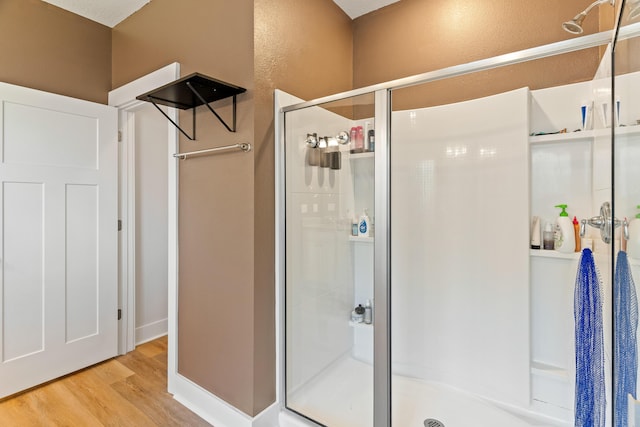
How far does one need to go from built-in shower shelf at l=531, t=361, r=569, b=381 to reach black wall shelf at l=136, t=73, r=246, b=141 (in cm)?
208

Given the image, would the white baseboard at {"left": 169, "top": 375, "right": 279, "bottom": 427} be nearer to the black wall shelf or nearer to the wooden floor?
the wooden floor

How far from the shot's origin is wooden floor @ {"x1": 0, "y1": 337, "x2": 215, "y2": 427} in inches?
70.9

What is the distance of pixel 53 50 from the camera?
2.25 m

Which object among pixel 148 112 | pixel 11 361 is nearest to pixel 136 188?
pixel 148 112

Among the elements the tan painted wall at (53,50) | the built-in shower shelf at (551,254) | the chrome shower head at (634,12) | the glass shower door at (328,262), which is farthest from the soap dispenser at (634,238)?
the tan painted wall at (53,50)

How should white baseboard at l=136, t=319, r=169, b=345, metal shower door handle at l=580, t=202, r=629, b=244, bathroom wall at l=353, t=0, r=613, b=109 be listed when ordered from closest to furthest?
metal shower door handle at l=580, t=202, r=629, b=244 → bathroom wall at l=353, t=0, r=613, b=109 → white baseboard at l=136, t=319, r=169, b=345

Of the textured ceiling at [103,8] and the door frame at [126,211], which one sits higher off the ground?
the textured ceiling at [103,8]

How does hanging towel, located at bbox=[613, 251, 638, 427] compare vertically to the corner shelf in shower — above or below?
below

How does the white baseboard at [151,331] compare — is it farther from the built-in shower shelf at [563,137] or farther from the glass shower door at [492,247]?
the built-in shower shelf at [563,137]

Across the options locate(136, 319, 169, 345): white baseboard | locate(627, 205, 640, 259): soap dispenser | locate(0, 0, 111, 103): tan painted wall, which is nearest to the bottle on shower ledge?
locate(627, 205, 640, 259): soap dispenser

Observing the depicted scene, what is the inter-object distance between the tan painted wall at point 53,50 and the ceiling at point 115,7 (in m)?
0.06

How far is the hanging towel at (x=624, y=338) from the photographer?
0.74 meters

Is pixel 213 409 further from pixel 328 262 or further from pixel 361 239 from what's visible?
pixel 361 239

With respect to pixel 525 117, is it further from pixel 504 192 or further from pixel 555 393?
pixel 555 393
